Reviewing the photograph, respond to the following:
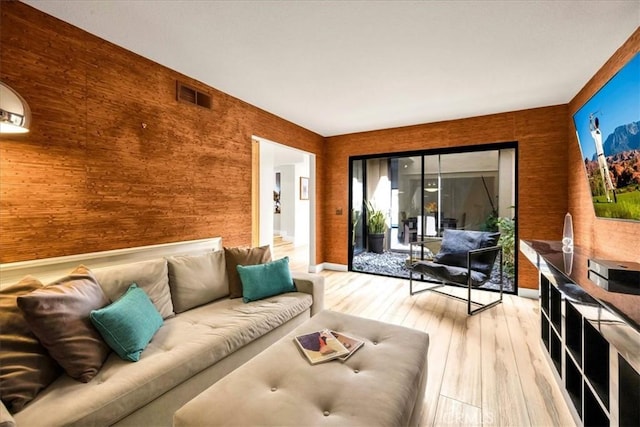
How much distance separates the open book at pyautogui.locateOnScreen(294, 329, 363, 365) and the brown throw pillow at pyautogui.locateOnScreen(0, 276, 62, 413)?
1.16 metres

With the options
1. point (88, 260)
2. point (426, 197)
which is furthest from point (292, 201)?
point (88, 260)

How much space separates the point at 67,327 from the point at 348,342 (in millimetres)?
1426

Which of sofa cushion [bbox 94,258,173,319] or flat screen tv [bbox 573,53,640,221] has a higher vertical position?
flat screen tv [bbox 573,53,640,221]

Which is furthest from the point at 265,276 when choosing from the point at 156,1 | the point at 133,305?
the point at 156,1

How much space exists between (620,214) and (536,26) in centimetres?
152

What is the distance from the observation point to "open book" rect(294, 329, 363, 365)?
1411 mm

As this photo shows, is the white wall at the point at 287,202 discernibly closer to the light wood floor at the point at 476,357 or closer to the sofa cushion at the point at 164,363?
the light wood floor at the point at 476,357

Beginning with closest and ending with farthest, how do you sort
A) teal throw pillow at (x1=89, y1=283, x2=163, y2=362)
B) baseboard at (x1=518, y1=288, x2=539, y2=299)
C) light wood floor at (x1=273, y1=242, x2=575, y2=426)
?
teal throw pillow at (x1=89, y1=283, x2=163, y2=362), light wood floor at (x1=273, y1=242, x2=575, y2=426), baseboard at (x1=518, y1=288, x2=539, y2=299)

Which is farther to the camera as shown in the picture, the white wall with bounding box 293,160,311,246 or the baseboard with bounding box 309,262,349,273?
the white wall with bounding box 293,160,311,246

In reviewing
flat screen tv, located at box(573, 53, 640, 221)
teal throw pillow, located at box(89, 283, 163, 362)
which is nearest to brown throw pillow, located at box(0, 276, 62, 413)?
teal throw pillow, located at box(89, 283, 163, 362)

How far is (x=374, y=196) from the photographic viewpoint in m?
5.19

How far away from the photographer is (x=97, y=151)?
2041mm

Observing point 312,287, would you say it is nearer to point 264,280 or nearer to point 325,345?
point 264,280

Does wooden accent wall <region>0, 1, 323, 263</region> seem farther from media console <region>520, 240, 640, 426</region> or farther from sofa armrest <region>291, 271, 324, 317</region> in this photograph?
media console <region>520, 240, 640, 426</region>
